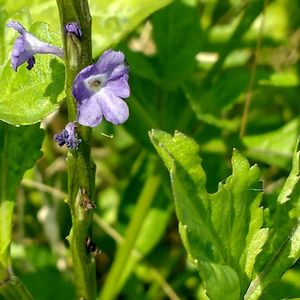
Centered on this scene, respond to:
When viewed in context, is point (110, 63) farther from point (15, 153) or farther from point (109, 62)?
point (15, 153)

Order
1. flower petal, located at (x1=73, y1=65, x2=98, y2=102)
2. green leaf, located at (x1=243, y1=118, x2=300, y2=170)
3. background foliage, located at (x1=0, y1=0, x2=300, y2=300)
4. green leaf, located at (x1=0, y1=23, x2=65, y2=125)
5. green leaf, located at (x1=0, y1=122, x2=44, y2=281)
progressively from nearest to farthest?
flower petal, located at (x1=73, y1=65, x2=98, y2=102) < green leaf, located at (x1=0, y1=23, x2=65, y2=125) < green leaf, located at (x1=0, y1=122, x2=44, y2=281) < background foliage, located at (x1=0, y1=0, x2=300, y2=300) < green leaf, located at (x1=243, y1=118, x2=300, y2=170)

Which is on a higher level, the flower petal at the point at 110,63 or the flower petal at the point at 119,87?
the flower petal at the point at 110,63

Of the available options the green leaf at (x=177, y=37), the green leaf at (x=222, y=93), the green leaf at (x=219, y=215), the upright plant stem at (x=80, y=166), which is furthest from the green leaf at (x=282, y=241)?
the green leaf at (x=177, y=37)

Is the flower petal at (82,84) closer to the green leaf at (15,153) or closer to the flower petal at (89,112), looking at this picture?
the flower petal at (89,112)

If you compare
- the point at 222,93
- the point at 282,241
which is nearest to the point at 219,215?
the point at 282,241

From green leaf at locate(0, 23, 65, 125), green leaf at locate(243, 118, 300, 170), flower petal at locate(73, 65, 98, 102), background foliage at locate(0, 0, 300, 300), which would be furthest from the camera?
green leaf at locate(243, 118, 300, 170)

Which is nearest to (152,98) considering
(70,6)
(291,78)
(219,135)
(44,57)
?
(219,135)

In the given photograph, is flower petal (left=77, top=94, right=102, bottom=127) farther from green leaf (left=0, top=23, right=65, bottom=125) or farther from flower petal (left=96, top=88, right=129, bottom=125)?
green leaf (left=0, top=23, right=65, bottom=125)

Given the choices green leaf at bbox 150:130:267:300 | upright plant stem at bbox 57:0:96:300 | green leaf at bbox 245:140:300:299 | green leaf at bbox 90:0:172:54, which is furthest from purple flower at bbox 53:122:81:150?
green leaf at bbox 90:0:172:54
